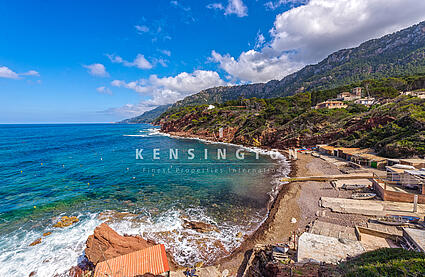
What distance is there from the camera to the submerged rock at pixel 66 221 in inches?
514

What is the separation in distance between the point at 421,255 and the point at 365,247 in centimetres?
462

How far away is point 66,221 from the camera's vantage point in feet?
44.5

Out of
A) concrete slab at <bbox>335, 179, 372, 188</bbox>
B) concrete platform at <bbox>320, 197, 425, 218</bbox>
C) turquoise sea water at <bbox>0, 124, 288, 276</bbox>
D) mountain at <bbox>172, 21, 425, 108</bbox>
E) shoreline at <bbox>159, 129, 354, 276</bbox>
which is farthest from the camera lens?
mountain at <bbox>172, 21, 425, 108</bbox>

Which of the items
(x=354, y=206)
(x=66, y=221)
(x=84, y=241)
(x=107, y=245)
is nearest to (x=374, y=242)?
(x=354, y=206)

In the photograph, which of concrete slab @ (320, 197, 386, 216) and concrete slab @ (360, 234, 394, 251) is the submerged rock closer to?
concrete slab @ (360, 234, 394, 251)

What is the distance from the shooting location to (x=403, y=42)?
11906 cm

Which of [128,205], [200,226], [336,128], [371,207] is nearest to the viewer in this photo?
[200,226]

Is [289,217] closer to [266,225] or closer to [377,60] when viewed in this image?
[266,225]

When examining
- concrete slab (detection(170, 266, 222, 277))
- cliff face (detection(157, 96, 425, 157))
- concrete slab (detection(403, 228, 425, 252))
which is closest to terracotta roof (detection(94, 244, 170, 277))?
concrete slab (detection(170, 266, 222, 277))

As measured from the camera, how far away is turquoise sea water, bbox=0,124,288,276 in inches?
421

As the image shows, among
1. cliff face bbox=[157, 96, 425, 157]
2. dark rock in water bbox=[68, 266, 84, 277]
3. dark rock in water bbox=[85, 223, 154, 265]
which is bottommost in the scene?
dark rock in water bbox=[68, 266, 84, 277]

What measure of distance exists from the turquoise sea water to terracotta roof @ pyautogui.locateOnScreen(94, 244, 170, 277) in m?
2.10

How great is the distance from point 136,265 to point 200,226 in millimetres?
5586

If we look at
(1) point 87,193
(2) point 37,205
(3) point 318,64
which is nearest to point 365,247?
(1) point 87,193
